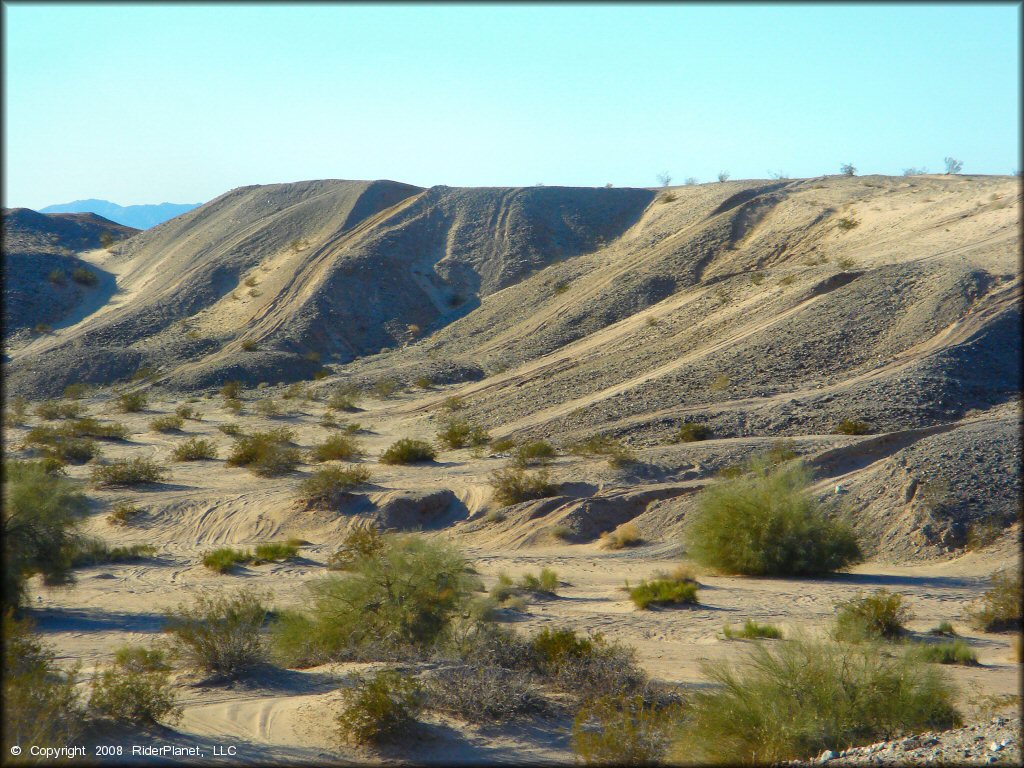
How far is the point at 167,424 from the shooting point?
28.8 metres

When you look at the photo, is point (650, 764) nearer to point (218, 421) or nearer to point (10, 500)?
point (10, 500)

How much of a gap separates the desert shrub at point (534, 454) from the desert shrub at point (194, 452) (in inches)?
358

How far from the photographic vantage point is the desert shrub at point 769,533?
49.3 feet

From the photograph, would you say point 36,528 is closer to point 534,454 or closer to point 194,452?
point 534,454

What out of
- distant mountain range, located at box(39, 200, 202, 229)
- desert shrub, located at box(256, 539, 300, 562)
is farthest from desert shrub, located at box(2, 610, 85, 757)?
distant mountain range, located at box(39, 200, 202, 229)

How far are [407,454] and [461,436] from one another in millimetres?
2356

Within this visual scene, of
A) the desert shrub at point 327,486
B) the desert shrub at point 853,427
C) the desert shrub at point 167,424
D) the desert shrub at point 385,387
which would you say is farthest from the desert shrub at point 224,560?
the desert shrub at point 385,387

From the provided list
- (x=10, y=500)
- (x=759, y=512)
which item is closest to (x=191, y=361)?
(x=10, y=500)

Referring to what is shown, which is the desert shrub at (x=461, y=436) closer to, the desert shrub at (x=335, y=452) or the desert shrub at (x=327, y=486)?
the desert shrub at (x=335, y=452)

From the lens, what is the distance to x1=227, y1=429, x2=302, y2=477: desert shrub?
76.0 feet

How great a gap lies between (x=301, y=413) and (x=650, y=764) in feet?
86.5

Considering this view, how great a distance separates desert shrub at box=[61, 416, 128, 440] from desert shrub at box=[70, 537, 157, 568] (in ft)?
36.8

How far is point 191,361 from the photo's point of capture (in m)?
39.0

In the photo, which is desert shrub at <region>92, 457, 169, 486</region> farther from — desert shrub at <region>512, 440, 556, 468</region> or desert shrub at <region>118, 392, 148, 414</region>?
desert shrub at <region>118, 392, 148, 414</region>
